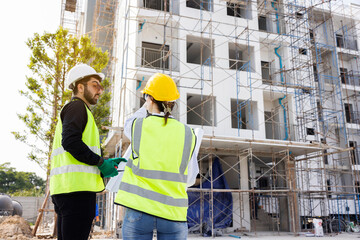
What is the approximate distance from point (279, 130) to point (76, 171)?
15.9 m

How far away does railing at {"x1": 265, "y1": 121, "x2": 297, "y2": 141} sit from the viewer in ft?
54.2

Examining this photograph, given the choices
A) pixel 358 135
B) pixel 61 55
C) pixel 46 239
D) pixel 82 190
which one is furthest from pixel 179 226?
pixel 358 135

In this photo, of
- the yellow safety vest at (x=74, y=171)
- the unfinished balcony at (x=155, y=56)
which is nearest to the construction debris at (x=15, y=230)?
the unfinished balcony at (x=155, y=56)

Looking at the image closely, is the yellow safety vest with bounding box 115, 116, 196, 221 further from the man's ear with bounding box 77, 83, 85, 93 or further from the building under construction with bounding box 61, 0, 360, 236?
the building under construction with bounding box 61, 0, 360, 236

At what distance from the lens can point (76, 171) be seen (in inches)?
84.6

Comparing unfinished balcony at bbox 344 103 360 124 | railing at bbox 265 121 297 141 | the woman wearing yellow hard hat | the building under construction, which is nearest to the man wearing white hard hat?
the woman wearing yellow hard hat

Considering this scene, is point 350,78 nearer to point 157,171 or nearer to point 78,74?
point 78,74

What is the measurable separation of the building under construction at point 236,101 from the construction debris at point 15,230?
129 inches

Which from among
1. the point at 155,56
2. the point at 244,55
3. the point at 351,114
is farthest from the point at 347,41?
the point at 155,56

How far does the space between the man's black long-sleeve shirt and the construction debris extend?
8.53 m

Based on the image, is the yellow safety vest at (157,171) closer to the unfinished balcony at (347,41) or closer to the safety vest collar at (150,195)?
the safety vest collar at (150,195)

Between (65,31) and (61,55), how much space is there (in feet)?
3.30

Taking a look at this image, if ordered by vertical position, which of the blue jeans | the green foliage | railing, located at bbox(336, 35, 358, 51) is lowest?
the blue jeans

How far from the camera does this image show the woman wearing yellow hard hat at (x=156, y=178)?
66.2 inches
